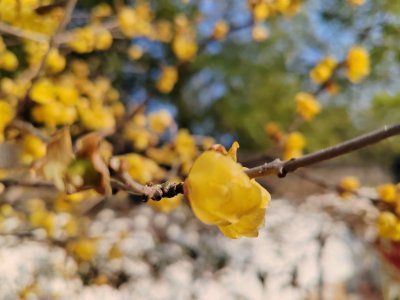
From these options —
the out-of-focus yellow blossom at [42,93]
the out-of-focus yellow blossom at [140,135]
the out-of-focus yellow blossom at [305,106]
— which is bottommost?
the out-of-focus yellow blossom at [140,135]

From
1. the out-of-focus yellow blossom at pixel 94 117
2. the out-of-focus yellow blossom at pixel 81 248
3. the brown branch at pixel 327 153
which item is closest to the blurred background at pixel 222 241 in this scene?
the out-of-focus yellow blossom at pixel 81 248

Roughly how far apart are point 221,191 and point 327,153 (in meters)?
0.07

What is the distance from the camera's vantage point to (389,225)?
2.84 ft

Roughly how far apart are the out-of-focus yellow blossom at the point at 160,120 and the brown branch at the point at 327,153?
147 cm

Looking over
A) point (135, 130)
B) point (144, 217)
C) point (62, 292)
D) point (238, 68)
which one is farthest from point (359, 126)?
point (62, 292)

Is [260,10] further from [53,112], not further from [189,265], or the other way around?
[189,265]

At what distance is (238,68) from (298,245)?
436 cm

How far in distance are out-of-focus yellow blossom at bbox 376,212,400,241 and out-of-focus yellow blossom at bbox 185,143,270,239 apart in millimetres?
545

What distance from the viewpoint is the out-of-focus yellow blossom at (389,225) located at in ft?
2.83

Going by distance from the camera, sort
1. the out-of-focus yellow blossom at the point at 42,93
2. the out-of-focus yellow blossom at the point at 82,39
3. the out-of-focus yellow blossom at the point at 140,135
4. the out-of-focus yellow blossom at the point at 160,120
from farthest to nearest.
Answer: the out-of-focus yellow blossom at the point at 140,135 → the out-of-focus yellow blossom at the point at 160,120 → the out-of-focus yellow blossom at the point at 82,39 → the out-of-focus yellow blossom at the point at 42,93

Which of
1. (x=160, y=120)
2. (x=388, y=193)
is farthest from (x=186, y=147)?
(x=388, y=193)

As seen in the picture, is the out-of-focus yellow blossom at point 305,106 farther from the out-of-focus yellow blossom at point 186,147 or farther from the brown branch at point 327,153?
the brown branch at point 327,153

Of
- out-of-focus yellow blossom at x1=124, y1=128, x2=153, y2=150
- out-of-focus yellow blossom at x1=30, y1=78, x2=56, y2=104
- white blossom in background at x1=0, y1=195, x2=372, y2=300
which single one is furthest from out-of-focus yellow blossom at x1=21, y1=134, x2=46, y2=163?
out-of-focus yellow blossom at x1=124, y1=128, x2=153, y2=150

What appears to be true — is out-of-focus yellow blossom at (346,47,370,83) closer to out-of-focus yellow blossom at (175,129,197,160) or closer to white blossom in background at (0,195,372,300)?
out-of-focus yellow blossom at (175,129,197,160)
